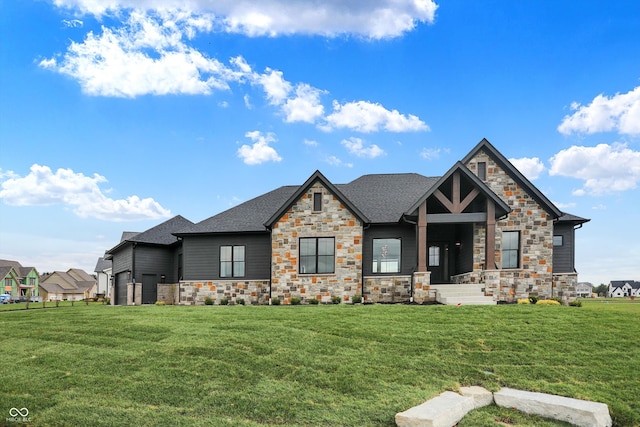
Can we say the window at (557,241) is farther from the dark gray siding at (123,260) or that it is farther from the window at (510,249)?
the dark gray siding at (123,260)

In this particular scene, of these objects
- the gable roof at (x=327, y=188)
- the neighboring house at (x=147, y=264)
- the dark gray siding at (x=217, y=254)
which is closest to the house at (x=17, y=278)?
the neighboring house at (x=147, y=264)

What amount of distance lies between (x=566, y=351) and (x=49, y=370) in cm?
1043

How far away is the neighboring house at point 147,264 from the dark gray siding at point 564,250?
19.9 metres

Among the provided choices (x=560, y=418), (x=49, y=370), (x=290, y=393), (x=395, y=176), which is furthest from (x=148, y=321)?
(x=395, y=176)

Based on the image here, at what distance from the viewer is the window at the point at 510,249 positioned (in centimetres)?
1925

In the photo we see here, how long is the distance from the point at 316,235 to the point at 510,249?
880cm

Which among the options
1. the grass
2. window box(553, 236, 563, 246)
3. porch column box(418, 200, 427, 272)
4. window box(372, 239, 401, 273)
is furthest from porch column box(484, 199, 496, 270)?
window box(553, 236, 563, 246)

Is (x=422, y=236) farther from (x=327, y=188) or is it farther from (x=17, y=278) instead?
(x=17, y=278)

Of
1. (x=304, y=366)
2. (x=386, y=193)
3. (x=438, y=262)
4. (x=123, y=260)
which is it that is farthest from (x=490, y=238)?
(x=123, y=260)

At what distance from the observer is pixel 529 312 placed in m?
12.6

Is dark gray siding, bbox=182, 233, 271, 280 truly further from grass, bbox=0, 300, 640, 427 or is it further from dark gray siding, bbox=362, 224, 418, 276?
grass, bbox=0, 300, 640, 427

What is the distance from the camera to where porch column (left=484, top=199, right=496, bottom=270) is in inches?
685

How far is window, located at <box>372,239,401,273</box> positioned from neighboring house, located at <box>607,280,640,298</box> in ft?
359

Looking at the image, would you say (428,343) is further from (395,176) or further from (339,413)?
(395,176)
